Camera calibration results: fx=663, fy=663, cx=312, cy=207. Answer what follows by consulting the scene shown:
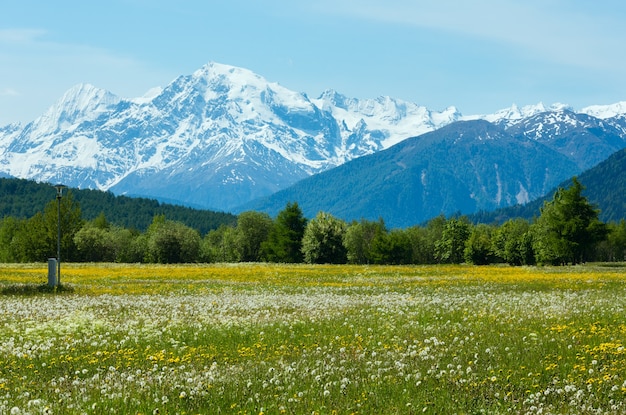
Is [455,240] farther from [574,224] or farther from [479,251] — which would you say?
[574,224]

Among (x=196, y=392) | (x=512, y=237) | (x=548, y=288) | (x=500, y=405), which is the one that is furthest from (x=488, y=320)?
(x=512, y=237)

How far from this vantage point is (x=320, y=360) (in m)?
15.1

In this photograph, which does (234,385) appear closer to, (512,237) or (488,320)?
(488,320)

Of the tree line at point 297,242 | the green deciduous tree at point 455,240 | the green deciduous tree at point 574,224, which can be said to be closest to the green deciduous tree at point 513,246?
the tree line at point 297,242

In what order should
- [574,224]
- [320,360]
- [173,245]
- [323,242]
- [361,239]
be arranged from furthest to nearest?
[361,239] → [173,245] → [323,242] → [574,224] → [320,360]

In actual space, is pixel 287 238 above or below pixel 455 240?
above

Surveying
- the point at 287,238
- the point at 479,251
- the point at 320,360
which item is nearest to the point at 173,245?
the point at 287,238

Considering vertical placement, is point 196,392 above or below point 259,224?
below

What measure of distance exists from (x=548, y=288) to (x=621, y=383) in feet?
89.1

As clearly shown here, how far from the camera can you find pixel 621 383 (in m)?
12.1

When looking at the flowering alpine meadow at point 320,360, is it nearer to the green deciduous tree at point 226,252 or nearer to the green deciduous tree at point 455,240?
the green deciduous tree at point 226,252

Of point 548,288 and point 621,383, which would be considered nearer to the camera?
point 621,383

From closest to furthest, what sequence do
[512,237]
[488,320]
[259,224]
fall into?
[488,320], [512,237], [259,224]

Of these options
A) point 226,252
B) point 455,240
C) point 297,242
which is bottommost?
point 226,252
